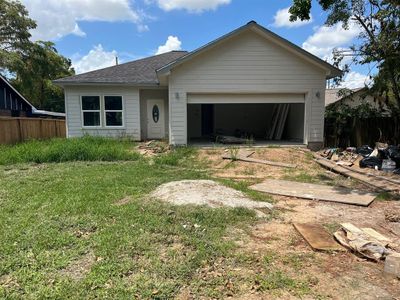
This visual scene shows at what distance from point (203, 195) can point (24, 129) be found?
12.8 metres

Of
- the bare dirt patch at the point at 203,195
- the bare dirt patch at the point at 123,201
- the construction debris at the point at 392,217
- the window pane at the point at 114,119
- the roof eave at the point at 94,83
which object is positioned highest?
the roof eave at the point at 94,83

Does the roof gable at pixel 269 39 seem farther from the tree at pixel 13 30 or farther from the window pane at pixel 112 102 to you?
the tree at pixel 13 30

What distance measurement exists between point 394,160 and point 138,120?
10.4 m

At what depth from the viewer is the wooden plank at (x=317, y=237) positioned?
3.98 m

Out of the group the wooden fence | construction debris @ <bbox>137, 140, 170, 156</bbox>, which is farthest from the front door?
the wooden fence

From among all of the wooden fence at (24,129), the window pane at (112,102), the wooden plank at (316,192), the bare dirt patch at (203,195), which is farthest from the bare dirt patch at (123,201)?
the wooden fence at (24,129)

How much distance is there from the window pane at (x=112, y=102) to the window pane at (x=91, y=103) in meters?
0.36

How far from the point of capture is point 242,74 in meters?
12.8

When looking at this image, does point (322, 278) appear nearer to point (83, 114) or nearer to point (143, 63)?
point (83, 114)

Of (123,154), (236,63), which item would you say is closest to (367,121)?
(236,63)

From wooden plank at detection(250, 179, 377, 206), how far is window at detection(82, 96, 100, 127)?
9684 mm

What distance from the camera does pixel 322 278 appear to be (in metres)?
3.24

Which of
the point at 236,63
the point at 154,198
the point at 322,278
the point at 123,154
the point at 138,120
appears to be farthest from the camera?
the point at 138,120

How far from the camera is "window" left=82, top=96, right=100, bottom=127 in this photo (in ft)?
48.4
